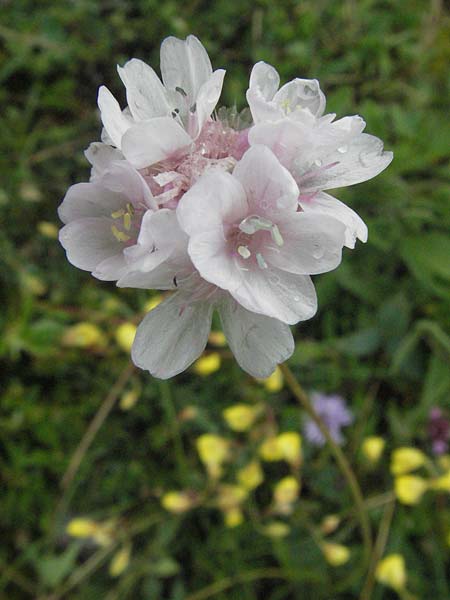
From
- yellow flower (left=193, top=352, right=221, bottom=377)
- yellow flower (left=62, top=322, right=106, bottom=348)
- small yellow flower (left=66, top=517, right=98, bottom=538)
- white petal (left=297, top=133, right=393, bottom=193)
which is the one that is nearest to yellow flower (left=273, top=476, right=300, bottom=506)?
yellow flower (left=193, top=352, right=221, bottom=377)

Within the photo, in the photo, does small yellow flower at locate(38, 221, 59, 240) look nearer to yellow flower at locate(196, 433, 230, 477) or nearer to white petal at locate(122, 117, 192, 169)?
yellow flower at locate(196, 433, 230, 477)

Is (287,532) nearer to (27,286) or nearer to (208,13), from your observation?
(27,286)

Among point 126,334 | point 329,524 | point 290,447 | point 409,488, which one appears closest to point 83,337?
point 126,334

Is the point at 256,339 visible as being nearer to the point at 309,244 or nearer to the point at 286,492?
the point at 309,244

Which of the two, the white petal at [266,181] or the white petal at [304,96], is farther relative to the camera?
the white petal at [304,96]

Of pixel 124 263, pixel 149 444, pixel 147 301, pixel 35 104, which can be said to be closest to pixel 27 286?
→ pixel 147 301

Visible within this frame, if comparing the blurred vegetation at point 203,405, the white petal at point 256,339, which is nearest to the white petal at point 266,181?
the white petal at point 256,339

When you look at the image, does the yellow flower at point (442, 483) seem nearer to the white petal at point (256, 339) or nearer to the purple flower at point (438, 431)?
the purple flower at point (438, 431)
